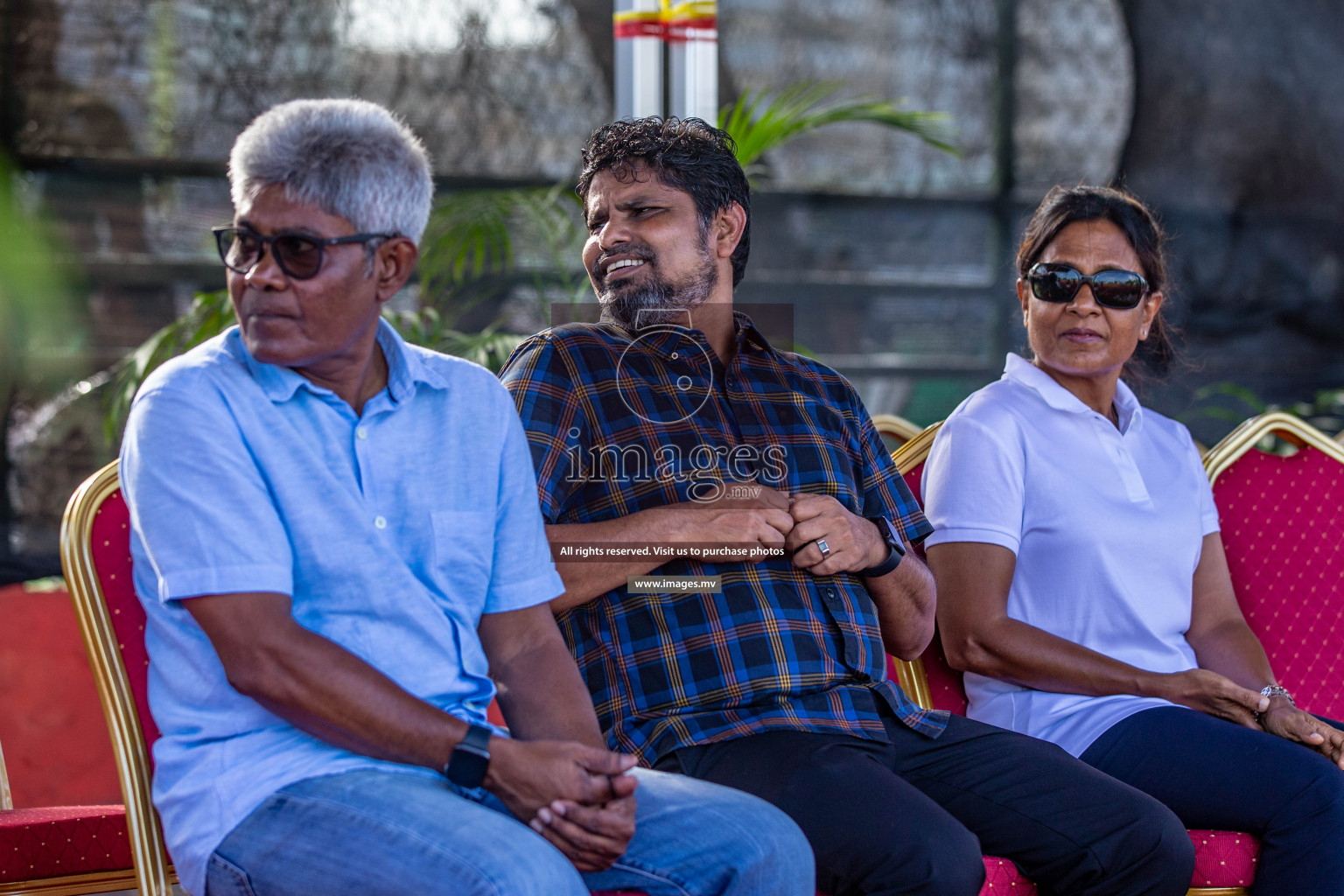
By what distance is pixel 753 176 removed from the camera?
3760 mm

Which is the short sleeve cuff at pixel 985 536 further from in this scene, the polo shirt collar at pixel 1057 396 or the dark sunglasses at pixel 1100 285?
the dark sunglasses at pixel 1100 285

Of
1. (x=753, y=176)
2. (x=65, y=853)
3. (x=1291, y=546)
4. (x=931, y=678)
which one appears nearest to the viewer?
(x=65, y=853)

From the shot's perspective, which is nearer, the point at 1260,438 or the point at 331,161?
the point at 331,161

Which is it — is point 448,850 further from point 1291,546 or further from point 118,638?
point 1291,546

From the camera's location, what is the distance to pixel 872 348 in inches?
155

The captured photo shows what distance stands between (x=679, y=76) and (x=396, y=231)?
1352mm

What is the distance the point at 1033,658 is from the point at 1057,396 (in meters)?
0.52

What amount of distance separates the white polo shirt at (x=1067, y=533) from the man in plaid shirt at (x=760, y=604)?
0.17 meters

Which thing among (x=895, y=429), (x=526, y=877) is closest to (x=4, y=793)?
(x=526, y=877)

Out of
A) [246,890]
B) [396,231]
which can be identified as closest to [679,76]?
[396,231]

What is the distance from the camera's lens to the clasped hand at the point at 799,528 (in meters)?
1.75

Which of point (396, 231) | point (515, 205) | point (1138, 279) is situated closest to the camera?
point (396, 231)

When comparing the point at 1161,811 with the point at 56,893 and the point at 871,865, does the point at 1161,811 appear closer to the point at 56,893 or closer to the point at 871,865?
the point at 871,865

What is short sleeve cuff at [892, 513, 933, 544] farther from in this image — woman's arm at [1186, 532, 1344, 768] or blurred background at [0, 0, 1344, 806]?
blurred background at [0, 0, 1344, 806]
